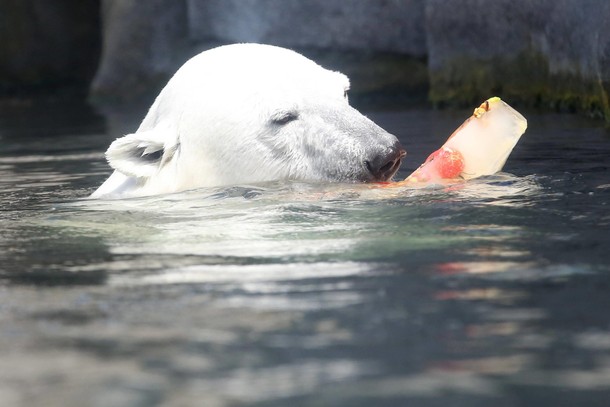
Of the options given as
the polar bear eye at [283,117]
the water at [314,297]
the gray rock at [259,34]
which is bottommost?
the water at [314,297]

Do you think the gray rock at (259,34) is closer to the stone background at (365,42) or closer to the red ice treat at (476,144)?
the stone background at (365,42)

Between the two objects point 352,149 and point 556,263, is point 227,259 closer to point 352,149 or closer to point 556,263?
point 556,263

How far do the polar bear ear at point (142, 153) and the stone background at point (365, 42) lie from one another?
11.4ft

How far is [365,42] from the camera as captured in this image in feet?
37.1

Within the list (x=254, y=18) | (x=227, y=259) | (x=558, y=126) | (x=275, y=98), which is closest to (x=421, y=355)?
(x=227, y=259)

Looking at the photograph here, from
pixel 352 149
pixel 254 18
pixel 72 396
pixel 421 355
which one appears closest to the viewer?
pixel 72 396

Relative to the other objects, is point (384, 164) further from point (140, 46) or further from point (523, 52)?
point (140, 46)

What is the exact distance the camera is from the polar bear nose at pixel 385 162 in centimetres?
408

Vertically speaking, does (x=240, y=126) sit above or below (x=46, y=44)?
below

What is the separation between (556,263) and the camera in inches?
108

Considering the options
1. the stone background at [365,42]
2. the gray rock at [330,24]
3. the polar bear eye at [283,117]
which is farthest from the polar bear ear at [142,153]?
the gray rock at [330,24]

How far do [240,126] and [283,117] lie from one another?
171 millimetres

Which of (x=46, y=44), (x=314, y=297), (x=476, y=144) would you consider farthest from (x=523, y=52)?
(x=46, y=44)

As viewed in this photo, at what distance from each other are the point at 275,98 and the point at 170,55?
918 centimetres
